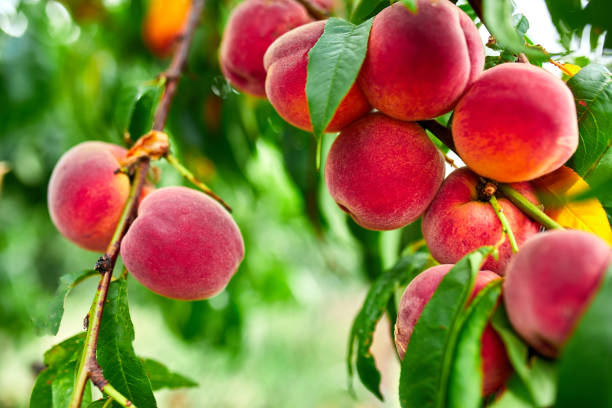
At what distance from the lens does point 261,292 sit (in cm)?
183

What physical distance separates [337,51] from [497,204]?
0.25 m

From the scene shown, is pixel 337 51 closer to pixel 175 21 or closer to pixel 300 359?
pixel 175 21

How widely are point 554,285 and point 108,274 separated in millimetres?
546

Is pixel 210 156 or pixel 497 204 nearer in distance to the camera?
pixel 497 204

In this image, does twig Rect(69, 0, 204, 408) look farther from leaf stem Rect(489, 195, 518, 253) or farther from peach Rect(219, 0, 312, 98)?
leaf stem Rect(489, 195, 518, 253)

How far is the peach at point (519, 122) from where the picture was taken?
53cm

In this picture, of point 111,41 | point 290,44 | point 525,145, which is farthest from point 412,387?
point 111,41

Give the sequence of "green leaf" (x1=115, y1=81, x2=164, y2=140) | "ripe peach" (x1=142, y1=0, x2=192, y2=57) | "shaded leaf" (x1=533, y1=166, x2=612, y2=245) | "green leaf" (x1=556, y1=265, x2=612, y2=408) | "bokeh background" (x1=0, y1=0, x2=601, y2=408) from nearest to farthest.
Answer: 1. "green leaf" (x1=556, y1=265, x2=612, y2=408)
2. "shaded leaf" (x1=533, y1=166, x2=612, y2=245)
3. "green leaf" (x1=115, y1=81, x2=164, y2=140)
4. "bokeh background" (x1=0, y1=0, x2=601, y2=408)
5. "ripe peach" (x1=142, y1=0, x2=192, y2=57)

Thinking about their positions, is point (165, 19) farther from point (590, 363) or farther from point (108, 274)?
point (590, 363)

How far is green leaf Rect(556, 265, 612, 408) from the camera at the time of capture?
0.34 m

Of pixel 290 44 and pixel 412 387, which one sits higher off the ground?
pixel 290 44

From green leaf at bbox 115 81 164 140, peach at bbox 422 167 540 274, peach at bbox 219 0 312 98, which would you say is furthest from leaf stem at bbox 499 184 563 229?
green leaf at bbox 115 81 164 140

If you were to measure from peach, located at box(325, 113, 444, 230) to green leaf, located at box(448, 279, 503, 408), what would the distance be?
18 centimetres

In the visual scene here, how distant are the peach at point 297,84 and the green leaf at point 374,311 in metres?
0.32
